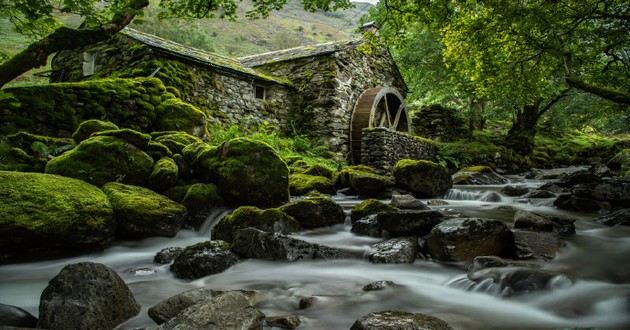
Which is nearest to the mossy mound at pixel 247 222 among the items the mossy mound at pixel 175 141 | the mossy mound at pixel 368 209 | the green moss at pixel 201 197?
the green moss at pixel 201 197

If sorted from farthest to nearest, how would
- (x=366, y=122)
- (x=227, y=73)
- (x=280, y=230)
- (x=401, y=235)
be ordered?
(x=366, y=122), (x=227, y=73), (x=280, y=230), (x=401, y=235)

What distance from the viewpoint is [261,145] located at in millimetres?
6898

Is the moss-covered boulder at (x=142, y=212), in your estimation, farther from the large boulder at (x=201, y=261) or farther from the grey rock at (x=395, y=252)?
the grey rock at (x=395, y=252)

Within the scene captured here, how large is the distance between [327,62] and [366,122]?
9.55ft

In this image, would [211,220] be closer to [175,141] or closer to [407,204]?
[175,141]

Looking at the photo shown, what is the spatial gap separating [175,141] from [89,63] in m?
7.16

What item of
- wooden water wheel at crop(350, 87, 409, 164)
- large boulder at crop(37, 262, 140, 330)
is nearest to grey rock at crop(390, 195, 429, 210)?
large boulder at crop(37, 262, 140, 330)

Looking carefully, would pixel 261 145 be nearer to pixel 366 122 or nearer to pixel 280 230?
pixel 280 230

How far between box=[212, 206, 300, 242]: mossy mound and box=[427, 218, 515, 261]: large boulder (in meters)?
2.24

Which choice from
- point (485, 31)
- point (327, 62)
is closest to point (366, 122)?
point (327, 62)

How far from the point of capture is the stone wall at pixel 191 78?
10750mm

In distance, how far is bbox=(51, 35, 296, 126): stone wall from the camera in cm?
1075

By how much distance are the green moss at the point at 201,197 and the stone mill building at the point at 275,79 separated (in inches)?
212

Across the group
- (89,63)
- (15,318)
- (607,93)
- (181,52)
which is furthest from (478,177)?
(89,63)
